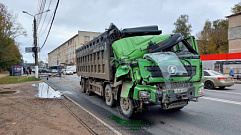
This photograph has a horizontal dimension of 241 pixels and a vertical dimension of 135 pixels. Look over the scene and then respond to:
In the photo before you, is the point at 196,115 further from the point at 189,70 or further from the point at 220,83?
the point at 220,83

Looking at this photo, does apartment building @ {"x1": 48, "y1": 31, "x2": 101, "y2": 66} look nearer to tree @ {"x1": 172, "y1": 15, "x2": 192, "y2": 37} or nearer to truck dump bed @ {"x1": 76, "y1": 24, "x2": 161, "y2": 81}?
tree @ {"x1": 172, "y1": 15, "x2": 192, "y2": 37}

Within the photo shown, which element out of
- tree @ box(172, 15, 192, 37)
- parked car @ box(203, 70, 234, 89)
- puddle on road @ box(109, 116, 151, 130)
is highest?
tree @ box(172, 15, 192, 37)

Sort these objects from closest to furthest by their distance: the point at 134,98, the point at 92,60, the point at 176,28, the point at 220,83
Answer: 1. the point at 134,98
2. the point at 92,60
3. the point at 220,83
4. the point at 176,28

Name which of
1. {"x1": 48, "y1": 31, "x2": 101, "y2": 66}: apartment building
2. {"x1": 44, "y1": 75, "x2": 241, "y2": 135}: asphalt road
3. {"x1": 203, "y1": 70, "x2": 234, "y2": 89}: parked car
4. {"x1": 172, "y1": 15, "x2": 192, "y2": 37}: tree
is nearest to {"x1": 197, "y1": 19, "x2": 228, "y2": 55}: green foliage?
{"x1": 172, "y1": 15, "x2": 192, "y2": 37}: tree

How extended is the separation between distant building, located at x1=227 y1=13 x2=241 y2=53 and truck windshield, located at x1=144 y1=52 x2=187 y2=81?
1295 inches

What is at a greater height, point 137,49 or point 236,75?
point 137,49

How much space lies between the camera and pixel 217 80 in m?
11.2

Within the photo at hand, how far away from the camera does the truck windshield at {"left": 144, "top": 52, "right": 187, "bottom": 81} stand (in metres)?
4.18

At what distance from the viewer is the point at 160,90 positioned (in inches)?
165

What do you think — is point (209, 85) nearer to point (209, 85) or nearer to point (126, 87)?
point (209, 85)

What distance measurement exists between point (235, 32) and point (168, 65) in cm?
3368

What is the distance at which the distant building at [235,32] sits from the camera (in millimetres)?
29967

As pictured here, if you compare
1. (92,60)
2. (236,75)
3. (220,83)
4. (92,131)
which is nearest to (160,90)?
(92,131)

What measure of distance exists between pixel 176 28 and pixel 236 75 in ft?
100
